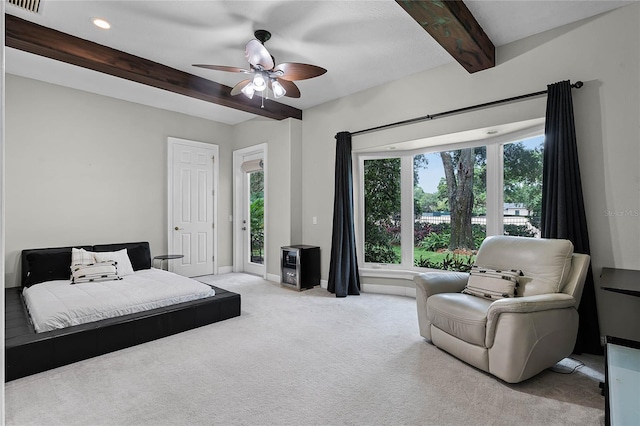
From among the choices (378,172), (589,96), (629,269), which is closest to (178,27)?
(378,172)

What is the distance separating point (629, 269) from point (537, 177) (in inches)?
46.4

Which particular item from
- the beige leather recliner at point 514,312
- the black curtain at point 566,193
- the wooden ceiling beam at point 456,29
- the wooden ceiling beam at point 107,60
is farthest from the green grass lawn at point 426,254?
the wooden ceiling beam at point 107,60

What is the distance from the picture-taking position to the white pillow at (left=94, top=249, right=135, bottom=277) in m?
4.06

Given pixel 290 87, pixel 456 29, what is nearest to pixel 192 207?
pixel 290 87

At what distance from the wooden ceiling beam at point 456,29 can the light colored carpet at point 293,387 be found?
2.59 metres

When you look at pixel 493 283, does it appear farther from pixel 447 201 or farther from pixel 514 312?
pixel 447 201

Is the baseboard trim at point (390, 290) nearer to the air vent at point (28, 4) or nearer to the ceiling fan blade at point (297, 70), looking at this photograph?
the ceiling fan blade at point (297, 70)

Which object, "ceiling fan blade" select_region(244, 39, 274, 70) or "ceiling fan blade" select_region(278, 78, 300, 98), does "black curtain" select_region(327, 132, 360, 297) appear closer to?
"ceiling fan blade" select_region(278, 78, 300, 98)

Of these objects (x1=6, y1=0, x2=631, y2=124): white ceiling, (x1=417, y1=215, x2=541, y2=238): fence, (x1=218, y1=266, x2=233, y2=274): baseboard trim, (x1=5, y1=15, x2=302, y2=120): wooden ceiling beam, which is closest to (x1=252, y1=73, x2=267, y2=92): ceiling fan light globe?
(x1=6, y1=0, x2=631, y2=124): white ceiling

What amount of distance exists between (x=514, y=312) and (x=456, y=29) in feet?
7.12

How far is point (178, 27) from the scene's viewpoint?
289cm

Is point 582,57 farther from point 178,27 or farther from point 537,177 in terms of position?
point 178,27

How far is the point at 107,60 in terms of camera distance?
3.20m

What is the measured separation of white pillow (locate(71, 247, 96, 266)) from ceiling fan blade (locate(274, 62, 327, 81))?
3.17 metres
